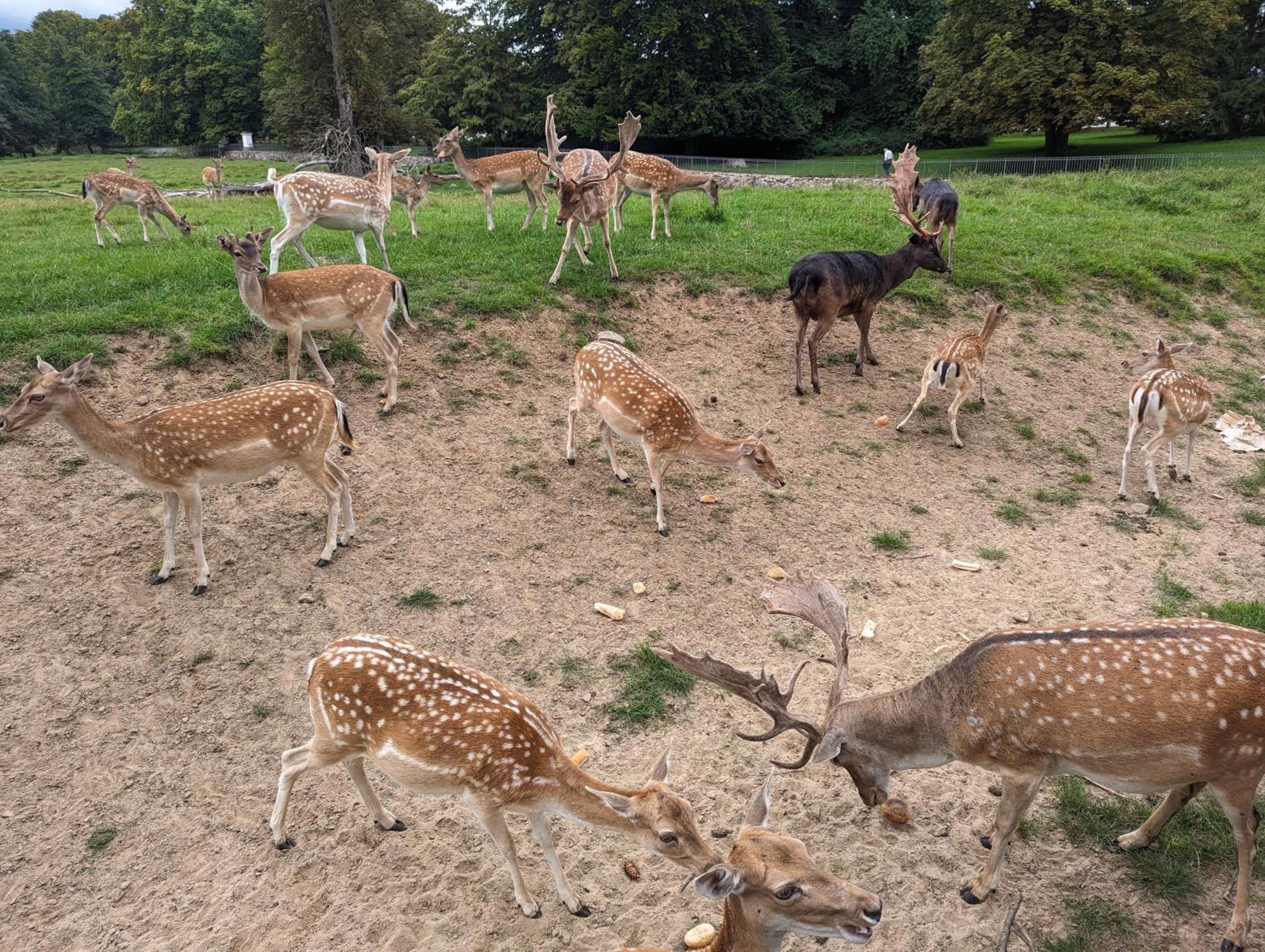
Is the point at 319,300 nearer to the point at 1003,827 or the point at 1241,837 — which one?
the point at 1003,827

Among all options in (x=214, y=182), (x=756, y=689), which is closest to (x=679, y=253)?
(x=756, y=689)

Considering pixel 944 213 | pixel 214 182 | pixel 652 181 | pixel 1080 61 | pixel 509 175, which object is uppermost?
pixel 1080 61

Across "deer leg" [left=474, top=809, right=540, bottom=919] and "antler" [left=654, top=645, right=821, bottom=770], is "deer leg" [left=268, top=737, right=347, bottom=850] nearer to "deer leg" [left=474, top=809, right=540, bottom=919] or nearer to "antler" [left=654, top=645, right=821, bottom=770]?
"deer leg" [left=474, top=809, right=540, bottom=919]

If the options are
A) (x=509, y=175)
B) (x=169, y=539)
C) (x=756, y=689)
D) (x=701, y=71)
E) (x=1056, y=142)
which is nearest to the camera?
(x=756, y=689)

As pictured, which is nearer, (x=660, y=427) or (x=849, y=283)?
(x=660, y=427)

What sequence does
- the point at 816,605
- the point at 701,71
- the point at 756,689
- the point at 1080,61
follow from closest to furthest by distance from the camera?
1. the point at 756,689
2. the point at 816,605
3. the point at 1080,61
4. the point at 701,71

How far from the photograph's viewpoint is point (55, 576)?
633 centimetres

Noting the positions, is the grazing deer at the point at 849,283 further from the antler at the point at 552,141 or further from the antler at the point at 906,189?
the antler at the point at 552,141

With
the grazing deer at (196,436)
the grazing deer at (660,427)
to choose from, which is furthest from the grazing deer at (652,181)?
the grazing deer at (196,436)

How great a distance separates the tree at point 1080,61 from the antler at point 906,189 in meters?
20.4

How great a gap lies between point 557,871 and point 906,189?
10968 mm

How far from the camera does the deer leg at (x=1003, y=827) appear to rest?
13.4ft

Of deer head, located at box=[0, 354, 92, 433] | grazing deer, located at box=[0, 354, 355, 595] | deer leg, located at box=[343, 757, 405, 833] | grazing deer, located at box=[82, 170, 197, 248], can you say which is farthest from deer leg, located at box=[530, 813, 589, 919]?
grazing deer, located at box=[82, 170, 197, 248]

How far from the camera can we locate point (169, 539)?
6.40 metres
